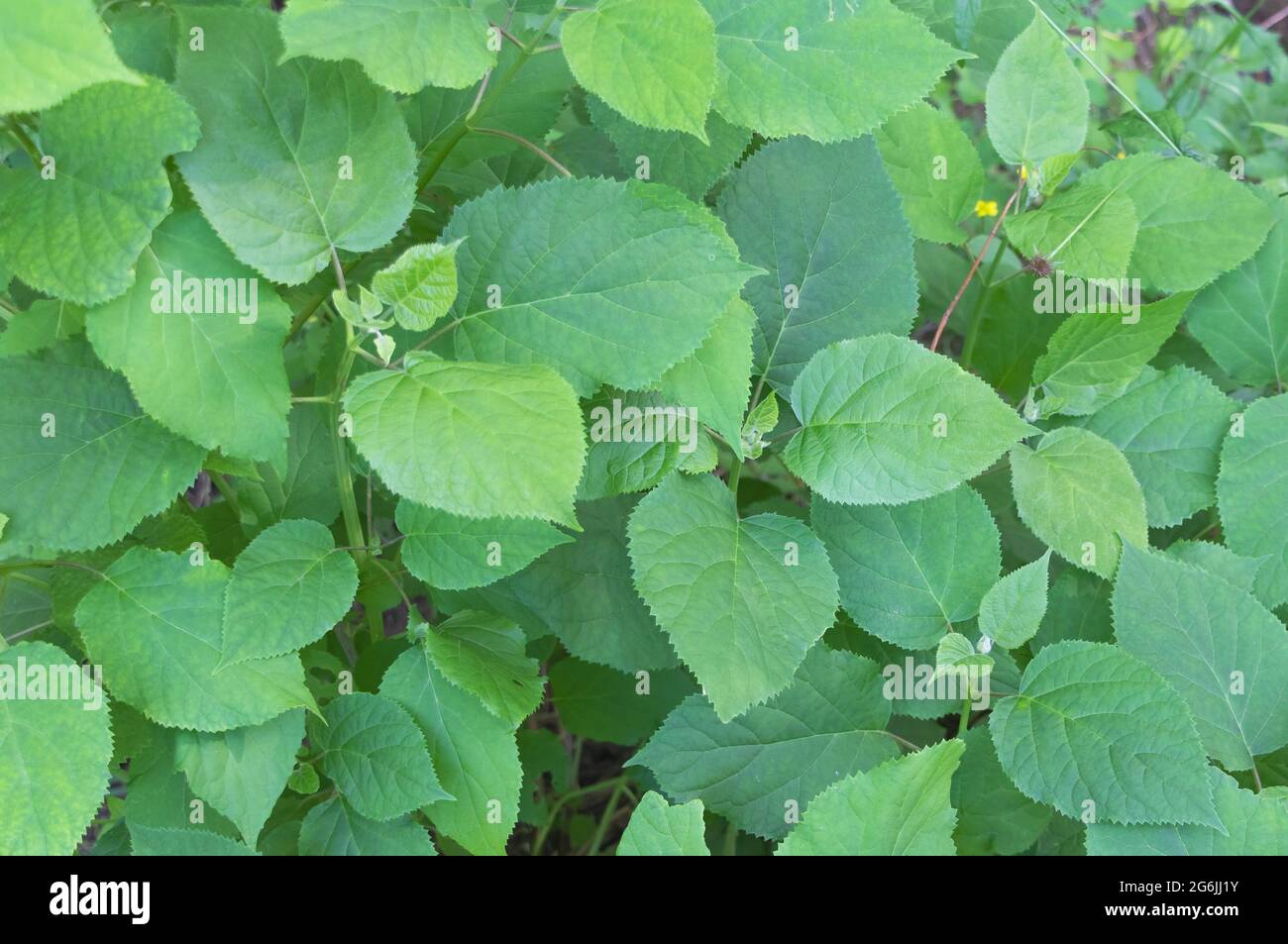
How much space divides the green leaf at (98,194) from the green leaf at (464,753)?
0.63 meters

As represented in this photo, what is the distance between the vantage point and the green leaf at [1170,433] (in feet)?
5.47

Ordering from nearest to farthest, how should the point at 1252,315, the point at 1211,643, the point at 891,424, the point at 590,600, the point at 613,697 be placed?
the point at 891,424, the point at 1211,643, the point at 590,600, the point at 1252,315, the point at 613,697

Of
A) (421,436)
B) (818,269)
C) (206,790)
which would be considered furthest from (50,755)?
(818,269)

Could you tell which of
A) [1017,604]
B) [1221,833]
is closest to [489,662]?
[1017,604]

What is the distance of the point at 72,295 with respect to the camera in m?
1.18

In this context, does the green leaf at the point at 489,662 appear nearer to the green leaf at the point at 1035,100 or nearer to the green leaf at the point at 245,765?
the green leaf at the point at 245,765

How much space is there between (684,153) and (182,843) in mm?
1156

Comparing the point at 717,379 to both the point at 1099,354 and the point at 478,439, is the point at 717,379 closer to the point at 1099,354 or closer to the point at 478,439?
the point at 478,439

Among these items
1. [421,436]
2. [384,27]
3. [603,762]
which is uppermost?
[384,27]

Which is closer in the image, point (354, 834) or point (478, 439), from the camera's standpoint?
point (478, 439)

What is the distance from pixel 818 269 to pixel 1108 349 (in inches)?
19.6

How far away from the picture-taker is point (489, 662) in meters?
1.45

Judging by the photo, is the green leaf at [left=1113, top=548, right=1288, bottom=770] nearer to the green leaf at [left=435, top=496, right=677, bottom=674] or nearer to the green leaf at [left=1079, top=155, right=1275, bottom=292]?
the green leaf at [left=1079, top=155, right=1275, bottom=292]

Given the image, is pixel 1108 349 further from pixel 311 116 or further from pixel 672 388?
pixel 311 116
